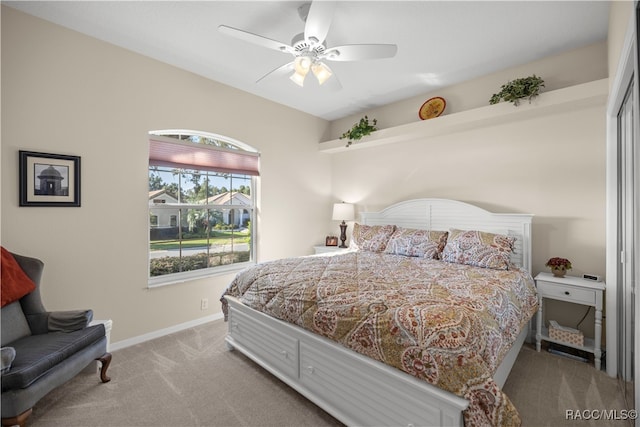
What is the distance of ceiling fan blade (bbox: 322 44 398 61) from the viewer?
2.08 meters

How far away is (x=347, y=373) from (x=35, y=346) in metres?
2.00

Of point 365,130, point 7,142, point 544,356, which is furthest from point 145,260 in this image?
point 544,356

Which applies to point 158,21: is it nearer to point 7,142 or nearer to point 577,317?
point 7,142

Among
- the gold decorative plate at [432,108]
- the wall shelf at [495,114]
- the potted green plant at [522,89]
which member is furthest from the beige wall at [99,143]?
the potted green plant at [522,89]

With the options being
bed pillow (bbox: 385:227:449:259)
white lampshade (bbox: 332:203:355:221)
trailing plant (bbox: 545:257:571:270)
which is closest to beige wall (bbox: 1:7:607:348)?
trailing plant (bbox: 545:257:571:270)

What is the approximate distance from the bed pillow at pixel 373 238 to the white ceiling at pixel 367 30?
186 cm

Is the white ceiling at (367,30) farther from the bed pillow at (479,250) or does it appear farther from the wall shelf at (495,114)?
the bed pillow at (479,250)

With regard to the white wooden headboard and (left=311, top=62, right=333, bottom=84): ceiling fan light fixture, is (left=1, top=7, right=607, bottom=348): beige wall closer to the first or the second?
the white wooden headboard

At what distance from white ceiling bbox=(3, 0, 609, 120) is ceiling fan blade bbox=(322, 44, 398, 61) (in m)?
0.35

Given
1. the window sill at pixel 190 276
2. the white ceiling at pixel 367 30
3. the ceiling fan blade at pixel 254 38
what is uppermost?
the white ceiling at pixel 367 30

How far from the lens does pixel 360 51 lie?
214 centimetres

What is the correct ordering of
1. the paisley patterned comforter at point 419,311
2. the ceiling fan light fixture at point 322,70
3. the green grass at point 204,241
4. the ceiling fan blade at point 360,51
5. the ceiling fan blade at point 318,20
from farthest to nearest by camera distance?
1. the green grass at point 204,241
2. the ceiling fan light fixture at point 322,70
3. the ceiling fan blade at point 360,51
4. the ceiling fan blade at point 318,20
5. the paisley patterned comforter at point 419,311

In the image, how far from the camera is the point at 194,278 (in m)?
3.35

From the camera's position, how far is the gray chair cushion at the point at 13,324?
1.90 meters
